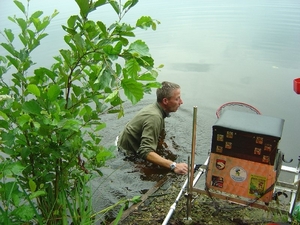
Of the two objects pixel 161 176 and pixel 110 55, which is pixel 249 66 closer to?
pixel 161 176

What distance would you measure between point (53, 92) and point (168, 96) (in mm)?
2932

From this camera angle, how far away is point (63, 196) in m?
2.37

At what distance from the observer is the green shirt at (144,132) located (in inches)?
168

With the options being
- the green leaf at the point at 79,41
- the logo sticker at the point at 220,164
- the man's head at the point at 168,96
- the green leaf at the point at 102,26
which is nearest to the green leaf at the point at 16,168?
the green leaf at the point at 79,41

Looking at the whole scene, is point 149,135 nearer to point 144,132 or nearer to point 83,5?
point 144,132

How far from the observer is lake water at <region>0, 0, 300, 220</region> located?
5789mm

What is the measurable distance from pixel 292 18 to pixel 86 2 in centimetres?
1456

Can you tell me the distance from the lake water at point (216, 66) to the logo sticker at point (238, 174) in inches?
53.2

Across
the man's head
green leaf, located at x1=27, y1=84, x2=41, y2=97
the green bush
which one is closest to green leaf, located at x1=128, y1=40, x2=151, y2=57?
the green bush

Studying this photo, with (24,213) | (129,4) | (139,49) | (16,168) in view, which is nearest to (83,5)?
(129,4)

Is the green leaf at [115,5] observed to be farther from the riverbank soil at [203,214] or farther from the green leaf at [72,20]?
the riverbank soil at [203,214]

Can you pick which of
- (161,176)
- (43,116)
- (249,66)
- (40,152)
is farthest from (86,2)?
(249,66)

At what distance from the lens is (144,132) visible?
4.32m

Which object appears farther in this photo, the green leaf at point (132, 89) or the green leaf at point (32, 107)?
the green leaf at point (32, 107)
